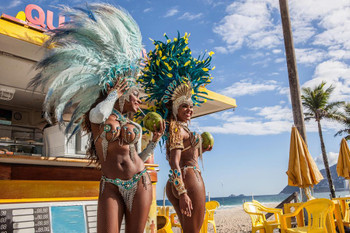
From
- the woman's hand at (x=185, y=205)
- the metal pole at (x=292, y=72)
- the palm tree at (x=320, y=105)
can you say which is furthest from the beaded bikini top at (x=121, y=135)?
the palm tree at (x=320, y=105)

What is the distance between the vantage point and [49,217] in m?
3.44

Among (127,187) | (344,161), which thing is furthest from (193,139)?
(344,161)

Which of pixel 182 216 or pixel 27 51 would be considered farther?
pixel 27 51

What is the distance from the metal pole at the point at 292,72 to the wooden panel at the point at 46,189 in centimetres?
656

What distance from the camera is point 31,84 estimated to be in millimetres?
2730

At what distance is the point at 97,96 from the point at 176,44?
3.70 ft

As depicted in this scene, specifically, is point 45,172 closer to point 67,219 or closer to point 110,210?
point 67,219

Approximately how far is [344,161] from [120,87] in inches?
318

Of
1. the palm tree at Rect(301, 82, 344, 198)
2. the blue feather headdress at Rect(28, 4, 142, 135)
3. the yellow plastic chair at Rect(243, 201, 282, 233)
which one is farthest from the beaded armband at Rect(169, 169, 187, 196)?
the palm tree at Rect(301, 82, 344, 198)

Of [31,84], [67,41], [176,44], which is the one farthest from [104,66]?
[176,44]

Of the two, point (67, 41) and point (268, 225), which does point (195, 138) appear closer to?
point (67, 41)

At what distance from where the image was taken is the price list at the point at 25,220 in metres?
3.14

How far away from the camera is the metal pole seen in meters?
8.92

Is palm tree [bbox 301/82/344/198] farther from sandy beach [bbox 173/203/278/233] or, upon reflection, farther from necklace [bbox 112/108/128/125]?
necklace [bbox 112/108/128/125]
